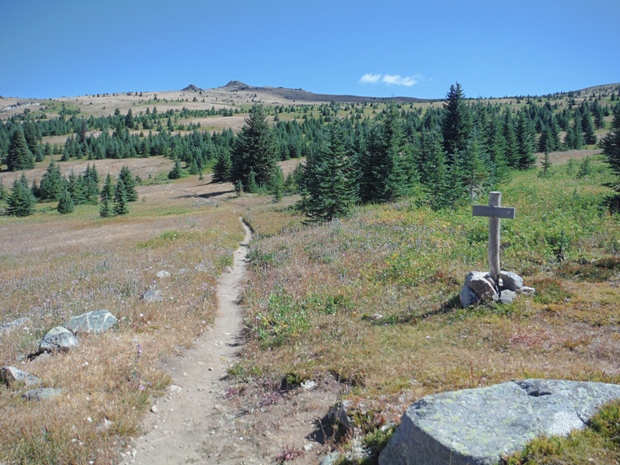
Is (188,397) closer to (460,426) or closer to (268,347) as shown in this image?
(268,347)

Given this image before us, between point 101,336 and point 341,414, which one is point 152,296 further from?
point 341,414

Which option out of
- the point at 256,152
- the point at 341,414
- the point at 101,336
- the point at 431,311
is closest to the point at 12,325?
the point at 101,336

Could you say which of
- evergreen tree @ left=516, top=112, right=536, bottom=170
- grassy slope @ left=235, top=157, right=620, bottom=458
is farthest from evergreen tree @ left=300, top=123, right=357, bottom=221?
evergreen tree @ left=516, top=112, right=536, bottom=170

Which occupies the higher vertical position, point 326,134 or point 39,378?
point 326,134

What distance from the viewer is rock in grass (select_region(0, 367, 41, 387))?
7.73 meters

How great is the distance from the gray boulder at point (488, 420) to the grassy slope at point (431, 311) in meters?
1.43

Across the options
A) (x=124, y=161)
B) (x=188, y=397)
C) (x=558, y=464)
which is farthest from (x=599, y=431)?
(x=124, y=161)

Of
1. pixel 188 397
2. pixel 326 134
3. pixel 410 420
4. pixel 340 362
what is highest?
pixel 326 134

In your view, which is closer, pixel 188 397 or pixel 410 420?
pixel 410 420

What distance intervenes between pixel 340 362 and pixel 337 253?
8881 millimetres

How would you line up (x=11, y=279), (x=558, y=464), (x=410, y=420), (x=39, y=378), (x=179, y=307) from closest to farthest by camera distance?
(x=558, y=464), (x=410, y=420), (x=39, y=378), (x=179, y=307), (x=11, y=279)

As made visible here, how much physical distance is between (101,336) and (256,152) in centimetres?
5370

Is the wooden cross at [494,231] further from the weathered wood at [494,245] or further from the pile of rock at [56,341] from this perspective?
the pile of rock at [56,341]

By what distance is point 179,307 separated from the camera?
41.1 ft
